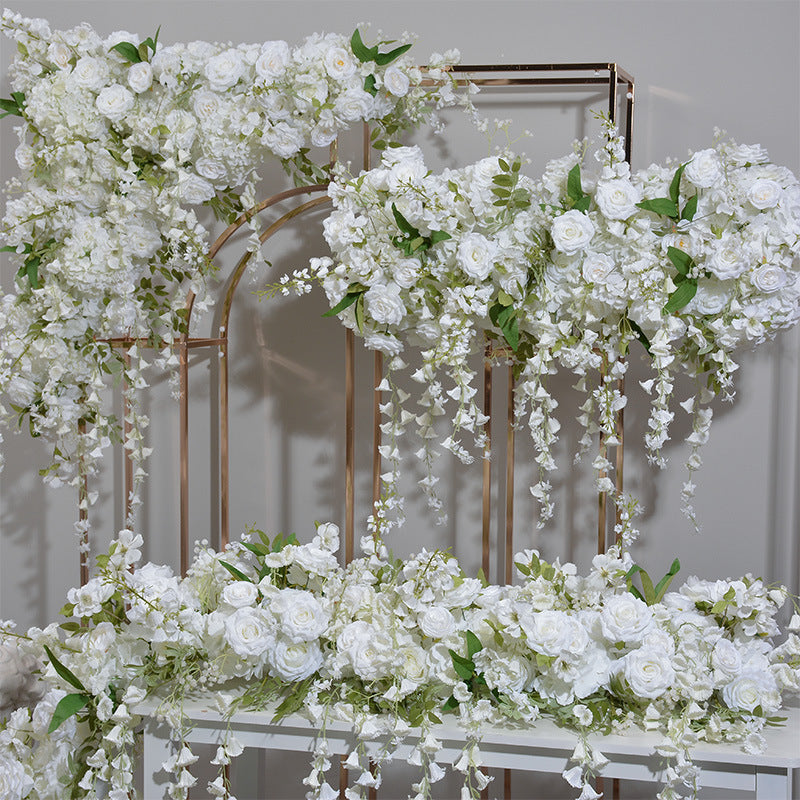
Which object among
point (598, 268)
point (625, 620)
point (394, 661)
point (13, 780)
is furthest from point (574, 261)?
point (13, 780)

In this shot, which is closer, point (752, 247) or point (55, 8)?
point (752, 247)

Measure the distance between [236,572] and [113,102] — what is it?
3.21 feet

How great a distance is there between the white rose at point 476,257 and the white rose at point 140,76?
0.75m

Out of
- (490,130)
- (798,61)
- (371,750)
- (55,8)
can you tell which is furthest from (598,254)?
(55,8)

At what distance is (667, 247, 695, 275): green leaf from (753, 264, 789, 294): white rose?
114mm

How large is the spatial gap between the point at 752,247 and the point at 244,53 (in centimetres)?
106

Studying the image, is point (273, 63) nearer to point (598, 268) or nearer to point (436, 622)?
point (598, 268)

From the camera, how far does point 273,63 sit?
1.85 metres

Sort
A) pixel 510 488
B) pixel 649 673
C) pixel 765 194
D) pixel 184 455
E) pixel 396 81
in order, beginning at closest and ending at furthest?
pixel 649 673 < pixel 765 194 < pixel 396 81 < pixel 510 488 < pixel 184 455

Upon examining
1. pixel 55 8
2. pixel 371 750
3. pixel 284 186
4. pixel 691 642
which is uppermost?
pixel 55 8

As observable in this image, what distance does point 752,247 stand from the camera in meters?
1.66

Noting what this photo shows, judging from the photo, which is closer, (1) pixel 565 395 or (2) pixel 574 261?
(2) pixel 574 261

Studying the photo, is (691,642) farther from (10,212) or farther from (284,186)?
(10,212)

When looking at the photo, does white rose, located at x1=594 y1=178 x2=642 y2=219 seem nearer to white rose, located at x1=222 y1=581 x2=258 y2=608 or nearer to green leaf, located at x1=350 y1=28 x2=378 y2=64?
green leaf, located at x1=350 y1=28 x2=378 y2=64
